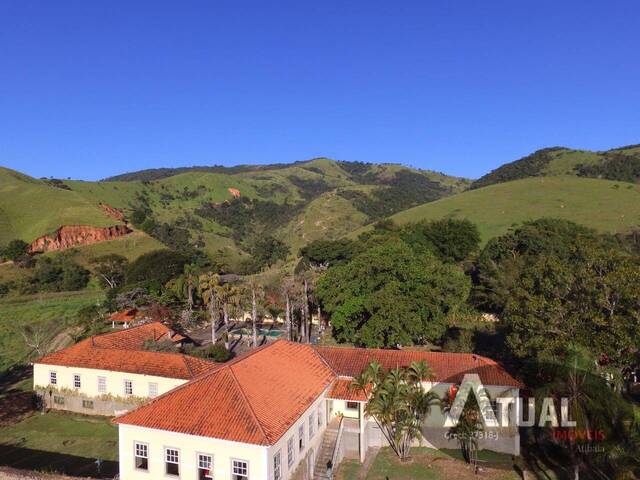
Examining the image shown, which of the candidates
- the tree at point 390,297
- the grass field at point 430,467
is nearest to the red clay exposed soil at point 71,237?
the tree at point 390,297

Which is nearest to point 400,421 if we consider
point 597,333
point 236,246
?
point 597,333

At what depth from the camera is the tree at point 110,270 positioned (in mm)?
77000

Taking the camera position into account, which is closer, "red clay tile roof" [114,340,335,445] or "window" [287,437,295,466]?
"red clay tile roof" [114,340,335,445]

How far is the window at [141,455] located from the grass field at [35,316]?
92.5 feet

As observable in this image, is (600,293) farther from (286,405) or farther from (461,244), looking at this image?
(461,244)

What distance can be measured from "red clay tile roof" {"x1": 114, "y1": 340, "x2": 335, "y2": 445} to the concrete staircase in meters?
2.21

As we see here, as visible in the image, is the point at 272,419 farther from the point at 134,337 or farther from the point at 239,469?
the point at 134,337

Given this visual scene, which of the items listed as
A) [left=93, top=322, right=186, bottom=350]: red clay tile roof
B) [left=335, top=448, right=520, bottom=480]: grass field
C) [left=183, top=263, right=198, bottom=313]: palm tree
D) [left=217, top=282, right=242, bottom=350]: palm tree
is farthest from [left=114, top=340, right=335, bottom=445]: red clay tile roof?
[left=183, top=263, right=198, bottom=313]: palm tree

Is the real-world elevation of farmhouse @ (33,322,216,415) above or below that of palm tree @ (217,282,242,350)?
below

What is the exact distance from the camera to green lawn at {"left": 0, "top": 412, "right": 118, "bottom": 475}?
2178 centimetres

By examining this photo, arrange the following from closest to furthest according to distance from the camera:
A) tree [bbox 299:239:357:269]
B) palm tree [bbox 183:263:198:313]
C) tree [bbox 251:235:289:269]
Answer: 1. palm tree [bbox 183:263:198:313]
2. tree [bbox 299:239:357:269]
3. tree [bbox 251:235:289:269]

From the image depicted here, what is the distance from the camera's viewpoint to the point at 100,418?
27250mm

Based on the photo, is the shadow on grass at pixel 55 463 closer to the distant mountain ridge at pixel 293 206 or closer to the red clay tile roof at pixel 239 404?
the red clay tile roof at pixel 239 404

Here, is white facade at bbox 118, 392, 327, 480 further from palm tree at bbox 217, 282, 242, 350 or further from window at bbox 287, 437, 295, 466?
palm tree at bbox 217, 282, 242, 350
